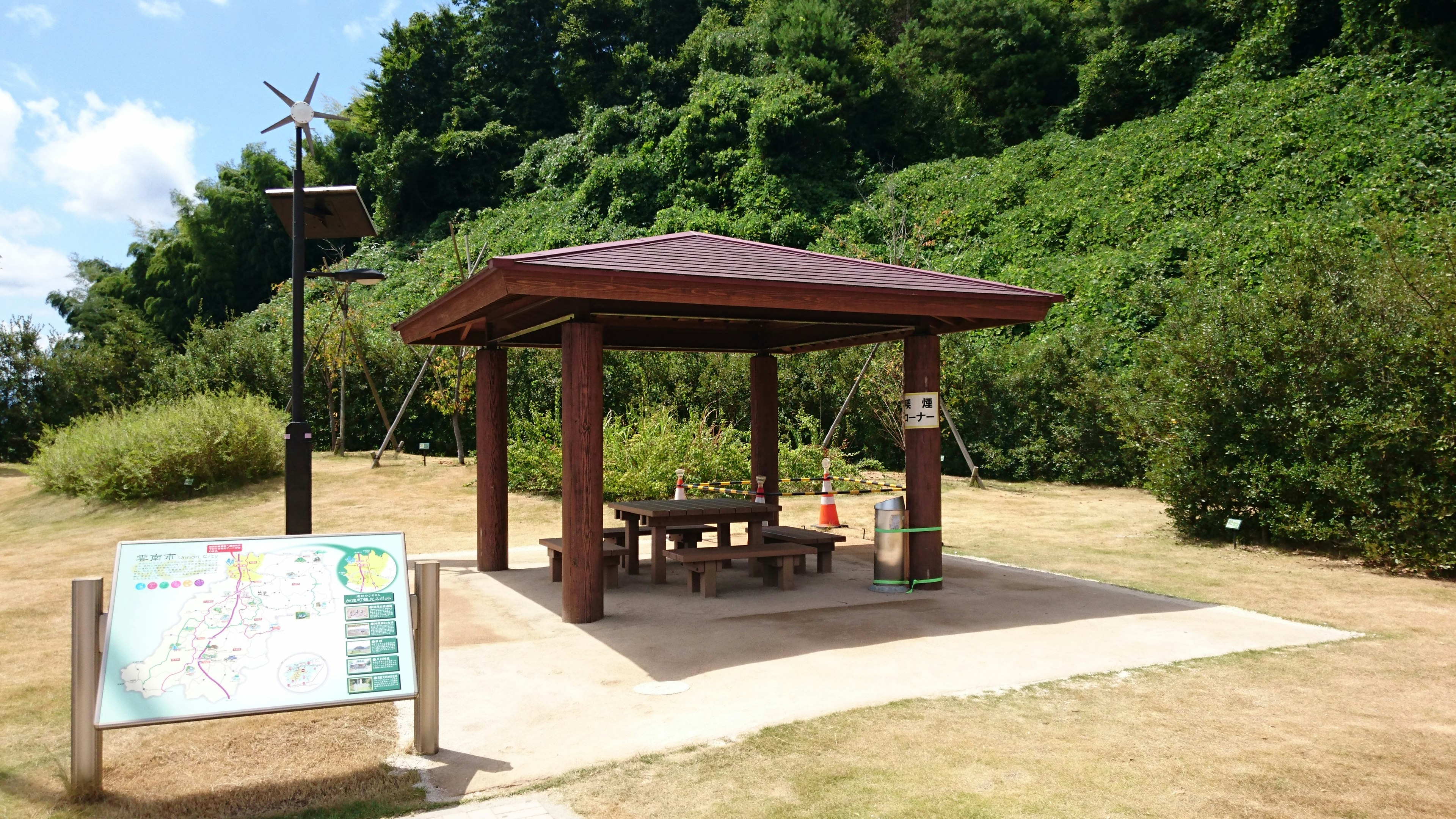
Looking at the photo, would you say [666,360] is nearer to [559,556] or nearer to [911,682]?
[559,556]

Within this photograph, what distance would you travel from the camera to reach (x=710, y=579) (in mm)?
8328

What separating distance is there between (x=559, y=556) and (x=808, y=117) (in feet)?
85.0

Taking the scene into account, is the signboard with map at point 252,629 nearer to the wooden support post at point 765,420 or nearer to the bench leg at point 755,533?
the bench leg at point 755,533

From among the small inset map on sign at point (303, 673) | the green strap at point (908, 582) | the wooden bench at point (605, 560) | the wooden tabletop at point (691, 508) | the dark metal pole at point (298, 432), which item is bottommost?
the green strap at point (908, 582)

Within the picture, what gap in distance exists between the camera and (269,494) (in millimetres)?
16031

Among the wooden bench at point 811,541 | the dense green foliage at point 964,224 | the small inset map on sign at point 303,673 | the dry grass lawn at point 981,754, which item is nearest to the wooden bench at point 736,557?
the wooden bench at point 811,541

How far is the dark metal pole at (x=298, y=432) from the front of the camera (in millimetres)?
8242

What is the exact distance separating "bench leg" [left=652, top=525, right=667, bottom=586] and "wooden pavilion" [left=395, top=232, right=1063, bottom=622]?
147 cm

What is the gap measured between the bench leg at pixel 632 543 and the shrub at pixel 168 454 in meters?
10.2

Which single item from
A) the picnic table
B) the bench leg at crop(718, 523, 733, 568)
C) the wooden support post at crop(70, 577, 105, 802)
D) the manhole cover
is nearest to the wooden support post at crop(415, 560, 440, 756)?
the wooden support post at crop(70, 577, 105, 802)

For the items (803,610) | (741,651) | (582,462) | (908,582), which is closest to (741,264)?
(582,462)

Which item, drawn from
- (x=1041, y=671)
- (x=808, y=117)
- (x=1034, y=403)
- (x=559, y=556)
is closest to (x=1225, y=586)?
(x=1041, y=671)

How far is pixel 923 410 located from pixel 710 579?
95.9 inches

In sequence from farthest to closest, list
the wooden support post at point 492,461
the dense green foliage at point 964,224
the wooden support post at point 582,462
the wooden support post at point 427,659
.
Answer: the dense green foliage at point 964,224, the wooden support post at point 492,461, the wooden support post at point 582,462, the wooden support post at point 427,659
